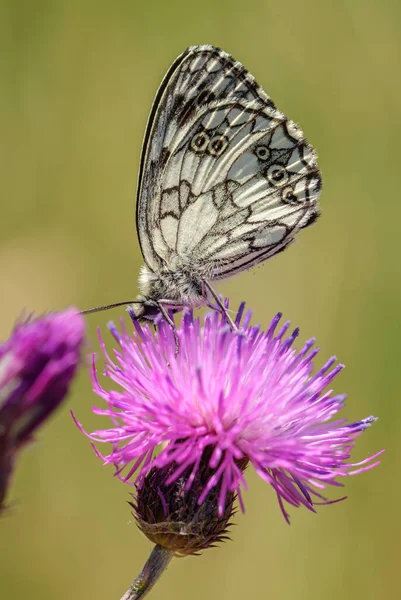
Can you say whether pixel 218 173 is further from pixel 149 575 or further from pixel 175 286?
pixel 149 575

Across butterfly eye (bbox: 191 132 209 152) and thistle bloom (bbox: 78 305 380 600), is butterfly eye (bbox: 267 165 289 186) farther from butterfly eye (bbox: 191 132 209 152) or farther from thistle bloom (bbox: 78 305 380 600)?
thistle bloom (bbox: 78 305 380 600)

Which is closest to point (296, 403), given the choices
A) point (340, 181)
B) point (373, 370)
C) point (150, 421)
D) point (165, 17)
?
point (150, 421)

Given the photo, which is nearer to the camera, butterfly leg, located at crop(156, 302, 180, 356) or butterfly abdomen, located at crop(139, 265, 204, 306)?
butterfly leg, located at crop(156, 302, 180, 356)

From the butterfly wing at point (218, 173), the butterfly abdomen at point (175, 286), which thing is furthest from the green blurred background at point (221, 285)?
the butterfly wing at point (218, 173)

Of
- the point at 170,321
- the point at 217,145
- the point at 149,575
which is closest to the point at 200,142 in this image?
the point at 217,145

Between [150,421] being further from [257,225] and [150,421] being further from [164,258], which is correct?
[257,225]

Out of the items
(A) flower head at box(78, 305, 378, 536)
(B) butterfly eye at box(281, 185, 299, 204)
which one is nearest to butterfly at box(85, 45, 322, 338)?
(B) butterfly eye at box(281, 185, 299, 204)

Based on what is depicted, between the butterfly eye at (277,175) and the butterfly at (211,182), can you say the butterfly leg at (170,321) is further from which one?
the butterfly eye at (277,175)
